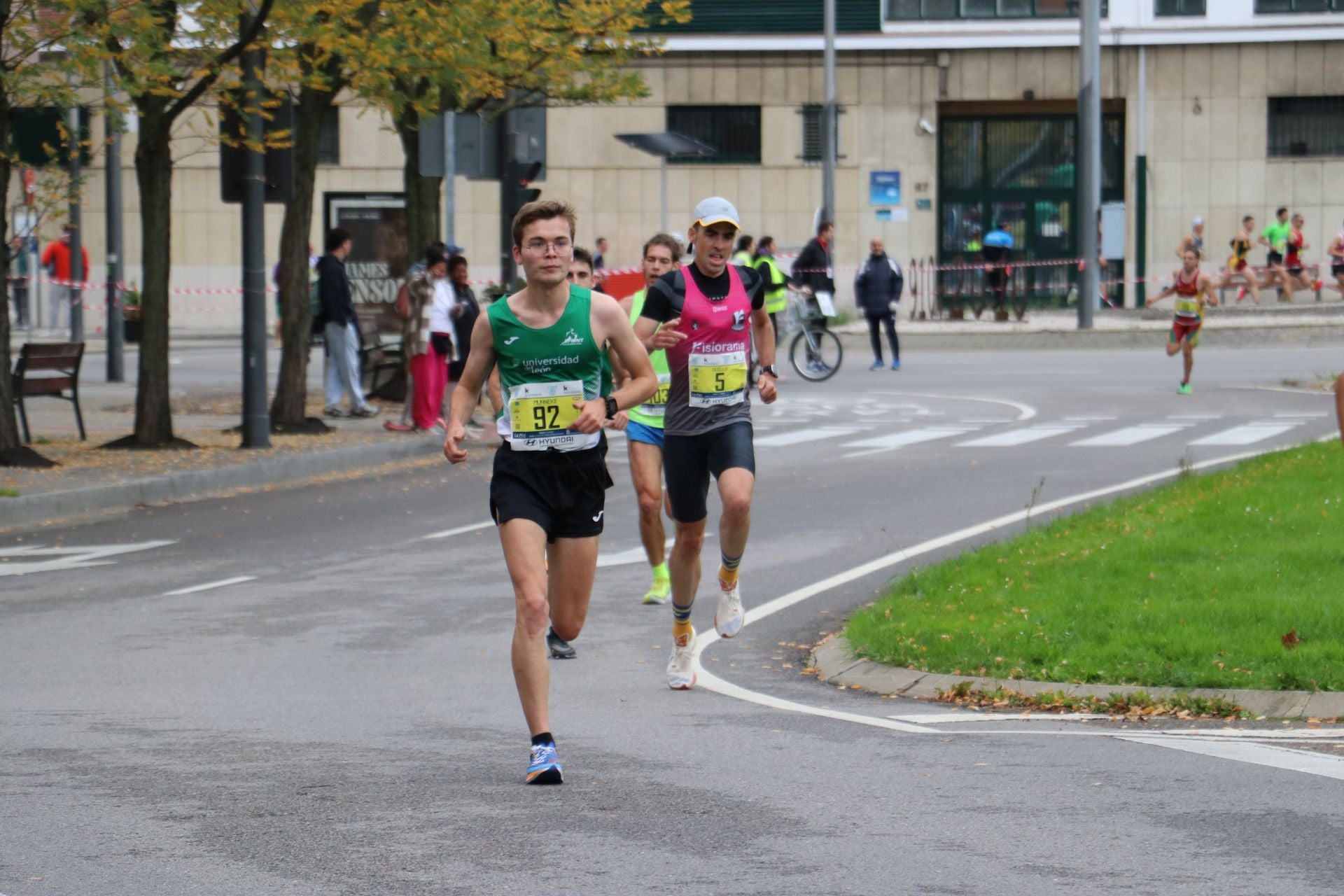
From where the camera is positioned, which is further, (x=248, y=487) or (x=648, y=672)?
(x=248, y=487)

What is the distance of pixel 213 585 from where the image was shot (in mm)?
12164

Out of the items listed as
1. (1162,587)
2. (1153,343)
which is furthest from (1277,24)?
(1162,587)

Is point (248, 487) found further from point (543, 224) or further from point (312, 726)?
point (543, 224)

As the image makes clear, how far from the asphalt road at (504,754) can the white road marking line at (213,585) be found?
0.05 m

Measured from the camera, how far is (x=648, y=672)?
9.38 m

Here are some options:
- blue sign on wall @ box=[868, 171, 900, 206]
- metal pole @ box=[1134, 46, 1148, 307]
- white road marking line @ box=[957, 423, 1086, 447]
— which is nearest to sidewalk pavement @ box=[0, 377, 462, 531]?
white road marking line @ box=[957, 423, 1086, 447]

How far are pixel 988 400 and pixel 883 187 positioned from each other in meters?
19.8

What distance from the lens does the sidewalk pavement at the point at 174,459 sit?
51.8 feet

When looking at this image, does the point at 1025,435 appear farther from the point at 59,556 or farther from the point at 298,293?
the point at 59,556

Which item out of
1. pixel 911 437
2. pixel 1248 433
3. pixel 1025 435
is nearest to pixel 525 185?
pixel 911 437

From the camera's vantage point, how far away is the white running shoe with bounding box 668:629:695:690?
8930 millimetres

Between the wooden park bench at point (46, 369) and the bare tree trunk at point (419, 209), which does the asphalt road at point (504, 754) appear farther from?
the bare tree trunk at point (419, 209)

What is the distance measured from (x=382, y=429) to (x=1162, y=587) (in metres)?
12.7

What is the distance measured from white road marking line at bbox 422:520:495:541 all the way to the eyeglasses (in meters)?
7.32
